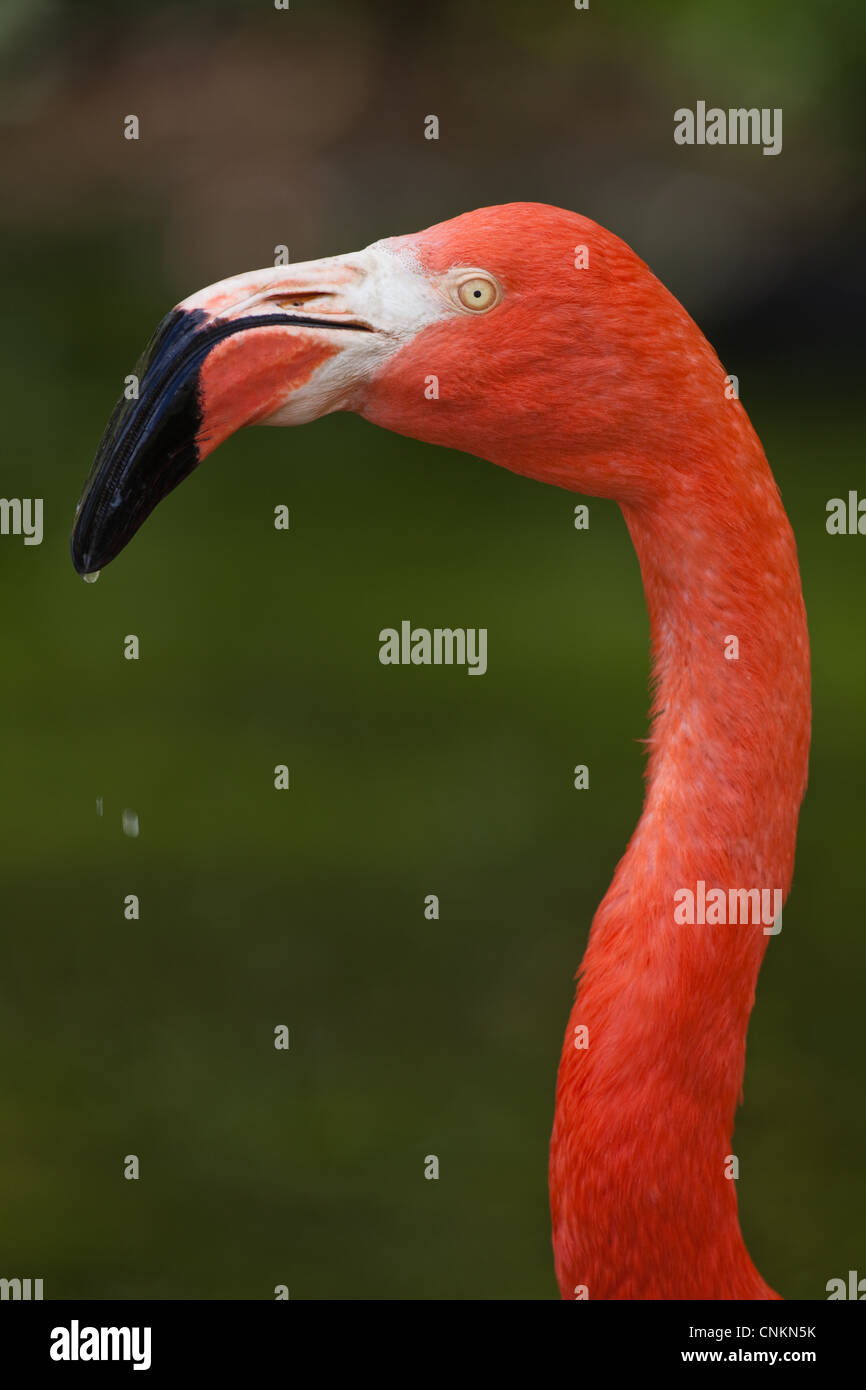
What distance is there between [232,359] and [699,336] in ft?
1.71

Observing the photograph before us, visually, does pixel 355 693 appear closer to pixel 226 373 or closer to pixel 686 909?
pixel 686 909

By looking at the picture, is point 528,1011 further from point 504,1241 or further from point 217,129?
point 217,129

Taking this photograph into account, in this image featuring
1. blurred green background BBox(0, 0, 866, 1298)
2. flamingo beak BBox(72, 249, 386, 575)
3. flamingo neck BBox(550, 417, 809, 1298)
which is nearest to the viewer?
flamingo beak BBox(72, 249, 386, 575)

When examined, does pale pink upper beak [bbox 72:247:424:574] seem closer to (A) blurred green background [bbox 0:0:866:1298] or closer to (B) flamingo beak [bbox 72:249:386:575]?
(B) flamingo beak [bbox 72:249:386:575]

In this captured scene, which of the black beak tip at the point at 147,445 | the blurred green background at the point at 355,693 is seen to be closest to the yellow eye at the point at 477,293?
the black beak tip at the point at 147,445

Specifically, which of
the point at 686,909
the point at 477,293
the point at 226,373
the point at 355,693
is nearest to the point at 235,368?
the point at 226,373

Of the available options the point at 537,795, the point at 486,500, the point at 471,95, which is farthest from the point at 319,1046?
the point at 471,95

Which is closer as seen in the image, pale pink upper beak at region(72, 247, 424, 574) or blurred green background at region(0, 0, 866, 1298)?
pale pink upper beak at region(72, 247, 424, 574)

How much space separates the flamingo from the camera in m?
1.68

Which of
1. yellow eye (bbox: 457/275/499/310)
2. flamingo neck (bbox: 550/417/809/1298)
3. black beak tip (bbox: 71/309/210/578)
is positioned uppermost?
yellow eye (bbox: 457/275/499/310)

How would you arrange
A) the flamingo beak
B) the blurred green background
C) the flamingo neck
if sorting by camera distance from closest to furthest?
the flamingo beak → the flamingo neck → the blurred green background

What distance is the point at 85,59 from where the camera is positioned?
684cm

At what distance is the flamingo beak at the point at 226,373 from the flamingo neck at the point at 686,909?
0.41 meters

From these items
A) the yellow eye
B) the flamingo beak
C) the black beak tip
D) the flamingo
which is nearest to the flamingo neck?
the flamingo
